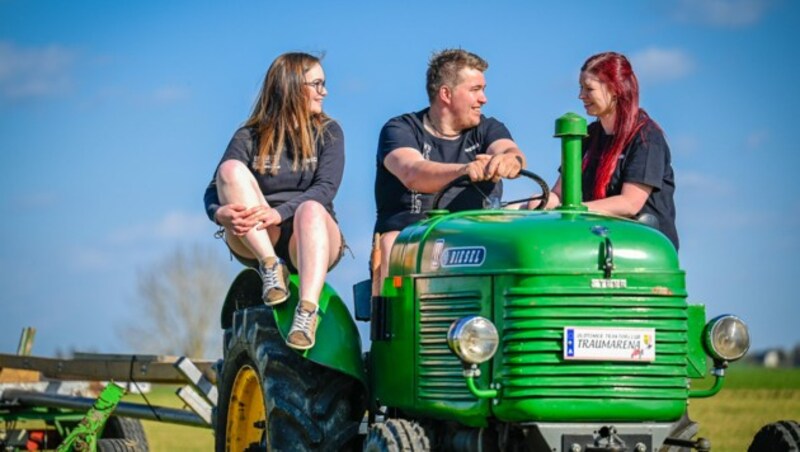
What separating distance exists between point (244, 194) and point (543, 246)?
77.4 inches

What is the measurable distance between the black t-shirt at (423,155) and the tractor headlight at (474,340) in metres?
1.45

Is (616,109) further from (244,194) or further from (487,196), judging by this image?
(244,194)

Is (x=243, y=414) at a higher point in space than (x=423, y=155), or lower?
lower

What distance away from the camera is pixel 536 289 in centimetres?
684

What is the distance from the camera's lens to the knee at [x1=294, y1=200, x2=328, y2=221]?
26.3ft

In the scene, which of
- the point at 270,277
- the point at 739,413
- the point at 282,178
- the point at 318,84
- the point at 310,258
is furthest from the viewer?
the point at 739,413

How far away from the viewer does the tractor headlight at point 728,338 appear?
23.8ft

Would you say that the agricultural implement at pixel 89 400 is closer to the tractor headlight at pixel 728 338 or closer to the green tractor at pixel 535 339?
the green tractor at pixel 535 339

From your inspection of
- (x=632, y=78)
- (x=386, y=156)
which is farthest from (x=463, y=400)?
(x=632, y=78)

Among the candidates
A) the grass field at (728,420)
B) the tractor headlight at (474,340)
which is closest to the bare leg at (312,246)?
the tractor headlight at (474,340)

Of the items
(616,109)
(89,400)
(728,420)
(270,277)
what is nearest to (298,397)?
(270,277)

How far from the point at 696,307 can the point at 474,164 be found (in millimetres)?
1232

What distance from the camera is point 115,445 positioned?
11.6 metres

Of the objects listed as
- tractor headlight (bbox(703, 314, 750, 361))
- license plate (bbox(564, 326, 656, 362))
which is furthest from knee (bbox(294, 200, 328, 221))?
tractor headlight (bbox(703, 314, 750, 361))
